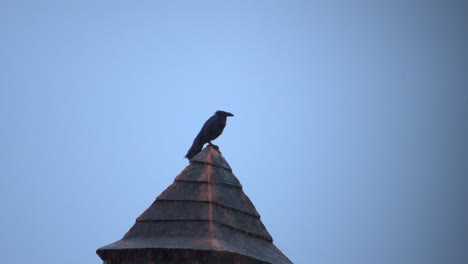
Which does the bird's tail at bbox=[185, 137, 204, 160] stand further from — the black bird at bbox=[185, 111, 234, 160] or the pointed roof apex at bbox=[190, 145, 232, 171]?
the pointed roof apex at bbox=[190, 145, 232, 171]

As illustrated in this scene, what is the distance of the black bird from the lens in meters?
9.29

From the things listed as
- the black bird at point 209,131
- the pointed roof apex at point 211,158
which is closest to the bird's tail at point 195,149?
the black bird at point 209,131

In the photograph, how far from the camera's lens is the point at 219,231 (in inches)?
221

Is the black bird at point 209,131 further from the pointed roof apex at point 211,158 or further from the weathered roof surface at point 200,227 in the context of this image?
the weathered roof surface at point 200,227

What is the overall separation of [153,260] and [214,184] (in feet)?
3.67

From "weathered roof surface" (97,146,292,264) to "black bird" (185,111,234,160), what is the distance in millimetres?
2680

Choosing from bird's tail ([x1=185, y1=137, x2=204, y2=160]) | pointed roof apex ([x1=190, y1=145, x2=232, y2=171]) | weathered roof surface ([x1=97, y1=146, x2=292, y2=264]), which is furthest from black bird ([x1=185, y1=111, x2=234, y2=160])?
weathered roof surface ([x1=97, y1=146, x2=292, y2=264])

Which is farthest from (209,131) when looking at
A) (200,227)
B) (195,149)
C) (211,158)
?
(200,227)

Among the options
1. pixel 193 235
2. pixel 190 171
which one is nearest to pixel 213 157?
pixel 190 171

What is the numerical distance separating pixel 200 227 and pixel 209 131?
13.8 ft

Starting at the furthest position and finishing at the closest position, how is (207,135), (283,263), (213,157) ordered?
(207,135)
(213,157)
(283,263)

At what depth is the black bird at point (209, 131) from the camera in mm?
9289

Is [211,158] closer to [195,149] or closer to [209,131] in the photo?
[195,149]

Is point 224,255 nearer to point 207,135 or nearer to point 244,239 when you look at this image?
point 244,239
